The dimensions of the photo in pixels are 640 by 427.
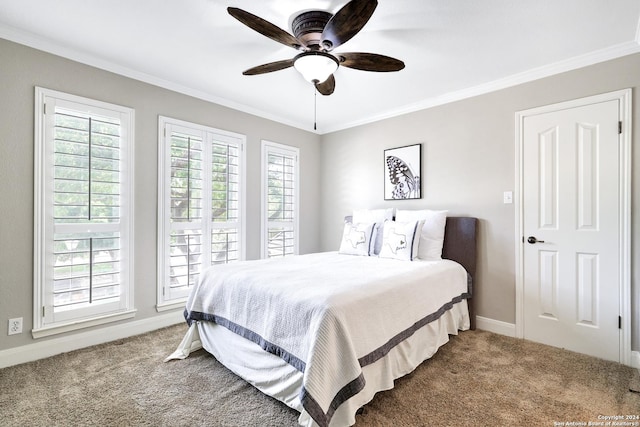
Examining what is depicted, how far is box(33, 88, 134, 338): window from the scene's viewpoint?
234cm

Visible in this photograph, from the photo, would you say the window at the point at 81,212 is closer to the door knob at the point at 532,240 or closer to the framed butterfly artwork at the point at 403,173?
the framed butterfly artwork at the point at 403,173

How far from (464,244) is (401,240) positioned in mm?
673

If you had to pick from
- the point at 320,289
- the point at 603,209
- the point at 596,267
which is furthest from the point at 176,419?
the point at 603,209

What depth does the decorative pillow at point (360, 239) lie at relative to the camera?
3.28 metres

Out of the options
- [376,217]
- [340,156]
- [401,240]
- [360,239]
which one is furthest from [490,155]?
[340,156]

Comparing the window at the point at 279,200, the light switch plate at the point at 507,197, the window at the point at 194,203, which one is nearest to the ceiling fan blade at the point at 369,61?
the light switch plate at the point at 507,197

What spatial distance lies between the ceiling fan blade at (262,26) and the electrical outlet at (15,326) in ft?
8.75

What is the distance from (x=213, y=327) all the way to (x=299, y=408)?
3.25 ft

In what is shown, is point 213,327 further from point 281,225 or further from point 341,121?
point 341,121

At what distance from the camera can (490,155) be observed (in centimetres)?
301

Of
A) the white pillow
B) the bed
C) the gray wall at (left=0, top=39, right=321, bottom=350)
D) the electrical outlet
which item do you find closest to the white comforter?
the bed

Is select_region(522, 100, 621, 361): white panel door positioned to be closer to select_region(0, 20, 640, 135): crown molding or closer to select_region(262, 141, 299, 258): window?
select_region(0, 20, 640, 135): crown molding

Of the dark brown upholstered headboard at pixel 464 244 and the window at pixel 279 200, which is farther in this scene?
the window at pixel 279 200

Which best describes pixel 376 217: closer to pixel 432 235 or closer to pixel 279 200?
pixel 432 235
